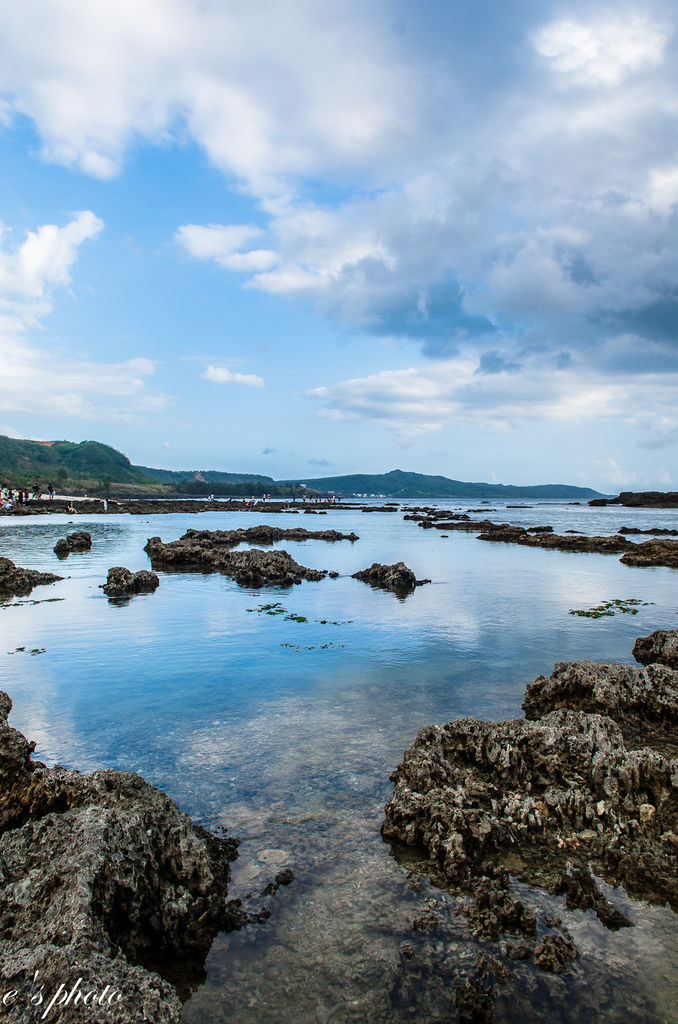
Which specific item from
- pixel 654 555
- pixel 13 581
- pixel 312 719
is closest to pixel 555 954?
pixel 312 719

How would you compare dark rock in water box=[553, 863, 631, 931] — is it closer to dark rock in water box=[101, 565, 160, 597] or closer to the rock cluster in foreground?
the rock cluster in foreground

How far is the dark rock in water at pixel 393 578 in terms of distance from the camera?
1039 inches

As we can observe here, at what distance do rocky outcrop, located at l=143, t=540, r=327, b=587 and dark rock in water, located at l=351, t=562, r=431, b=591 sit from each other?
2.88 metres

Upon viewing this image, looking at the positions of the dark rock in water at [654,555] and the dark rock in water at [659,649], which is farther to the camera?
the dark rock in water at [654,555]

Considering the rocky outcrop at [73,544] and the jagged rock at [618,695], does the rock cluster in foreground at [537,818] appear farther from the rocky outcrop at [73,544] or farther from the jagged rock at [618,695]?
the rocky outcrop at [73,544]

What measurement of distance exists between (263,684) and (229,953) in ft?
24.4

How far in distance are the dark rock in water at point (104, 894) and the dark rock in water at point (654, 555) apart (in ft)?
119

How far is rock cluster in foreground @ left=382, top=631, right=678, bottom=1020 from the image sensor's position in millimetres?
5586

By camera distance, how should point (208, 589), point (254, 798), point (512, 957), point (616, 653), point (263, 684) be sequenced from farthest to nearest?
1. point (208, 589)
2. point (616, 653)
3. point (263, 684)
4. point (254, 798)
5. point (512, 957)

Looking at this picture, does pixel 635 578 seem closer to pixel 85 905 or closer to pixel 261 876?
pixel 261 876

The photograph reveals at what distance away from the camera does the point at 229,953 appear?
519 cm

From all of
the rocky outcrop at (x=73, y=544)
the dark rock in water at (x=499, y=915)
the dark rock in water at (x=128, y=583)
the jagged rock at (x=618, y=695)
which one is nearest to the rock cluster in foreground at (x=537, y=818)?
the dark rock in water at (x=499, y=915)

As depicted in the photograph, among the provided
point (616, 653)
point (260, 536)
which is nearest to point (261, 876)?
point (616, 653)

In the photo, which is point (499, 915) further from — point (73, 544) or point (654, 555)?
point (73, 544)
